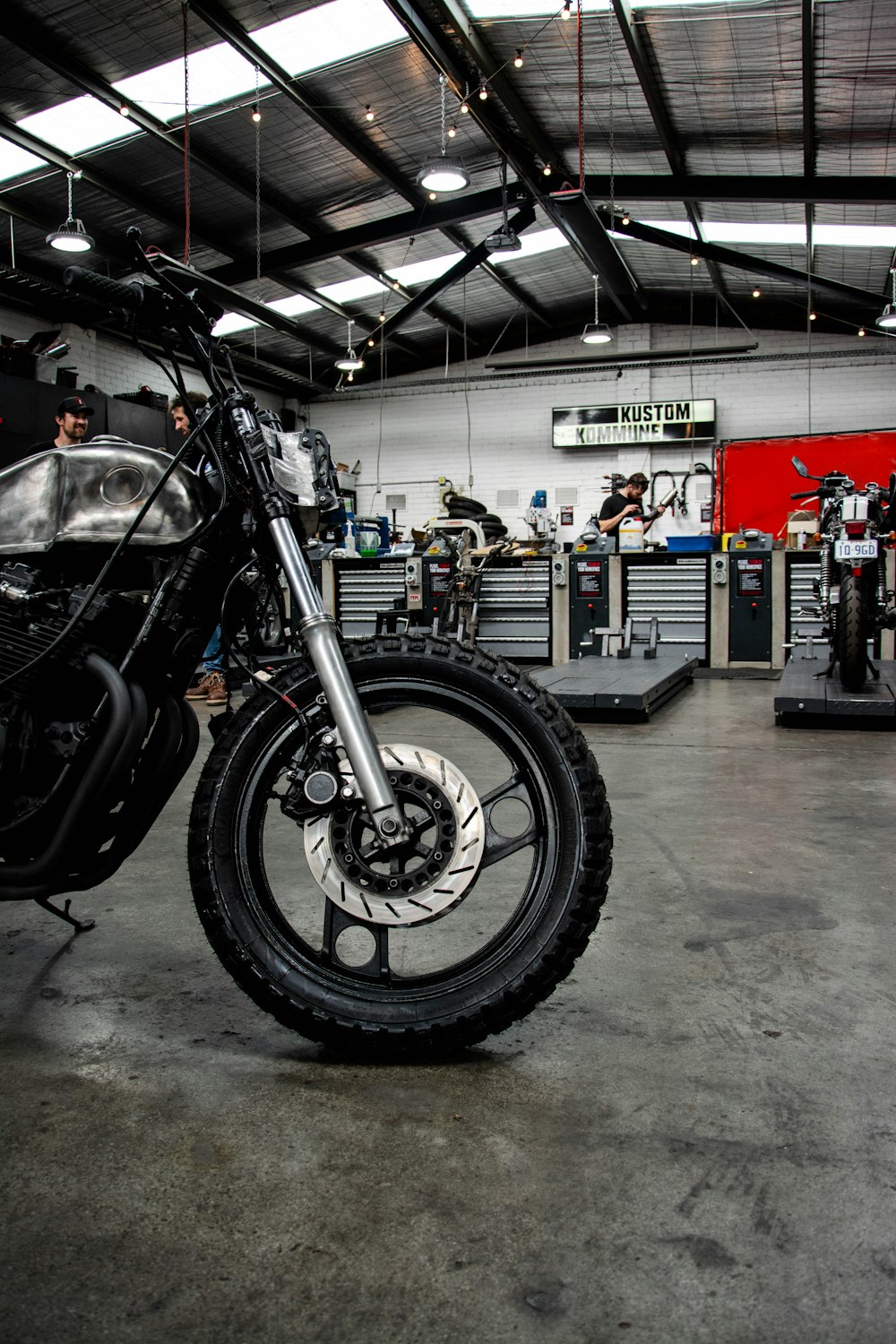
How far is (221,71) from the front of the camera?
753 centimetres

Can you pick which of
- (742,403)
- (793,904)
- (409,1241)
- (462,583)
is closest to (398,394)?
(742,403)

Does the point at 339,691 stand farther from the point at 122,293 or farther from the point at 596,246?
the point at 596,246

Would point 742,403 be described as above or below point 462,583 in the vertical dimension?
above

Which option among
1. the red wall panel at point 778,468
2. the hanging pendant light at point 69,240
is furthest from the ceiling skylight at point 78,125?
the red wall panel at point 778,468

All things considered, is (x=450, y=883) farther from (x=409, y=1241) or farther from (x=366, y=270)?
(x=366, y=270)

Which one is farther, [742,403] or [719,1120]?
[742,403]

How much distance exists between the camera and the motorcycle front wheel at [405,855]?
1379 millimetres

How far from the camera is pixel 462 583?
9.10 m

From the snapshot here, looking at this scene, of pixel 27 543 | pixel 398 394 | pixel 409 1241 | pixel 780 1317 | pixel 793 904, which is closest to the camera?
pixel 780 1317

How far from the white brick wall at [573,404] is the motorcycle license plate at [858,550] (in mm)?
9196

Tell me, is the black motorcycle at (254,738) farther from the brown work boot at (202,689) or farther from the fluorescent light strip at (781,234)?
the fluorescent light strip at (781,234)

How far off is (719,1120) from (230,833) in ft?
2.61

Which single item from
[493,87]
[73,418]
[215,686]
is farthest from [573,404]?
[73,418]

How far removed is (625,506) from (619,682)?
5.18 m
